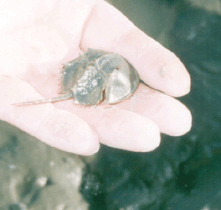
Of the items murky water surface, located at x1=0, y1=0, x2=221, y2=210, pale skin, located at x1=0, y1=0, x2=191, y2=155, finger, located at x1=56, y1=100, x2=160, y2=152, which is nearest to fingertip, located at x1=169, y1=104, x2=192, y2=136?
pale skin, located at x1=0, y1=0, x2=191, y2=155

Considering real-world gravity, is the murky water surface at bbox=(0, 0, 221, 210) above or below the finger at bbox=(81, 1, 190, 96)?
below

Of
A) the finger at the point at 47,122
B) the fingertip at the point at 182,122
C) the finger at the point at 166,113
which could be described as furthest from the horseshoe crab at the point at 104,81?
the fingertip at the point at 182,122

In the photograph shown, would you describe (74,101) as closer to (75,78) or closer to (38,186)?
(75,78)

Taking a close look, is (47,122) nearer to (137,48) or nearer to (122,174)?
(122,174)

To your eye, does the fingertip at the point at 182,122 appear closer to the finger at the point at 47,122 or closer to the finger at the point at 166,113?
the finger at the point at 166,113

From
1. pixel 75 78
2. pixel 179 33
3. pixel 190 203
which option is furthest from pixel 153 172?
pixel 179 33

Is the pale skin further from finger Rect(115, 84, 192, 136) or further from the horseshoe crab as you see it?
the horseshoe crab
